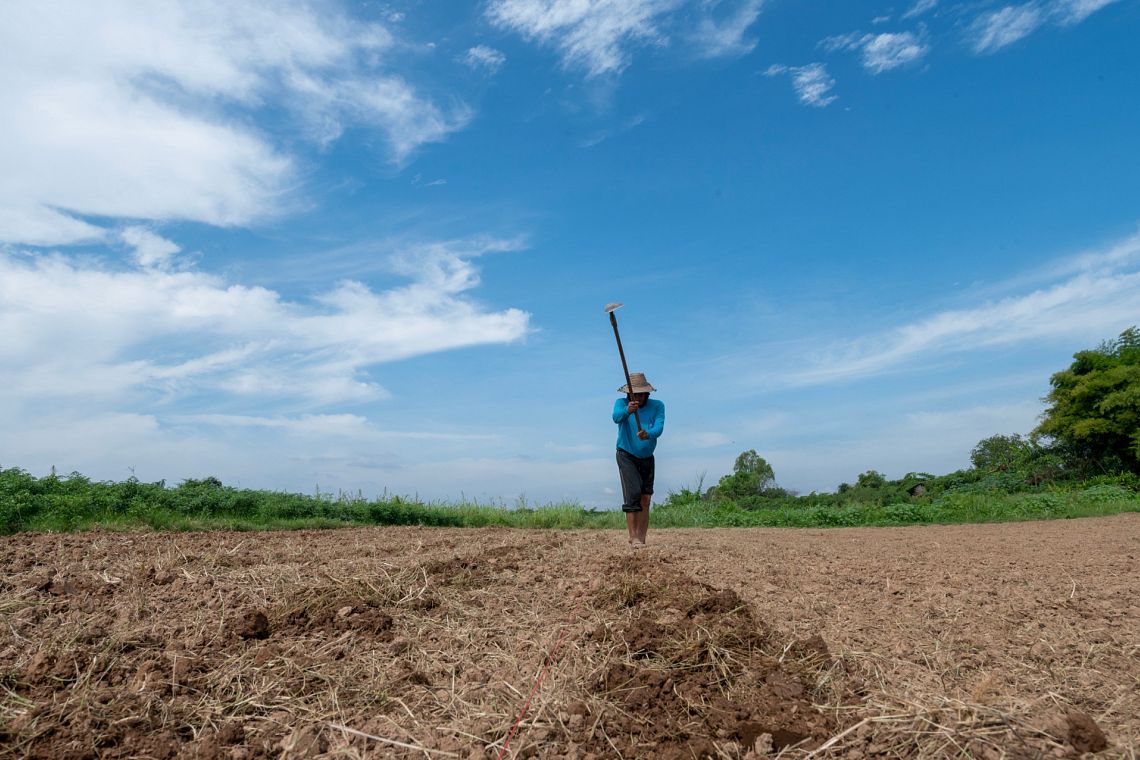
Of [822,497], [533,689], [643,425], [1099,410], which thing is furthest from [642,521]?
[1099,410]

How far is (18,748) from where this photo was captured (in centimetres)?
324

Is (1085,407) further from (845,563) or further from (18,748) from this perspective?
(18,748)

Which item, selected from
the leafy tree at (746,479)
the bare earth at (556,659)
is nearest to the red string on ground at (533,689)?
the bare earth at (556,659)

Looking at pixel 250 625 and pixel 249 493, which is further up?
pixel 249 493

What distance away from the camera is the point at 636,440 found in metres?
7.24

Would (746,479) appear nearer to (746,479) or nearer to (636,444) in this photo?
(746,479)

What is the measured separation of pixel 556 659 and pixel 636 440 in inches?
143

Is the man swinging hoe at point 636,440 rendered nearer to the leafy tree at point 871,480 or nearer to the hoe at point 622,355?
the hoe at point 622,355

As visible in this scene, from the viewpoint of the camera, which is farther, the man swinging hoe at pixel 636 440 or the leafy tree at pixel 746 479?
the leafy tree at pixel 746 479

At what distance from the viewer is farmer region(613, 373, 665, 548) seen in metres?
7.22

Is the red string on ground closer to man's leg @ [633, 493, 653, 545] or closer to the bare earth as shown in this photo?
the bare earth

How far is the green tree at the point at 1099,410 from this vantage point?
18648 millimetres

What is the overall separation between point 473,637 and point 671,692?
3.83ft

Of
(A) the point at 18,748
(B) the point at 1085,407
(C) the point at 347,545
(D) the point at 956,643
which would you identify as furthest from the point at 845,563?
(B) the point at 1085,407
